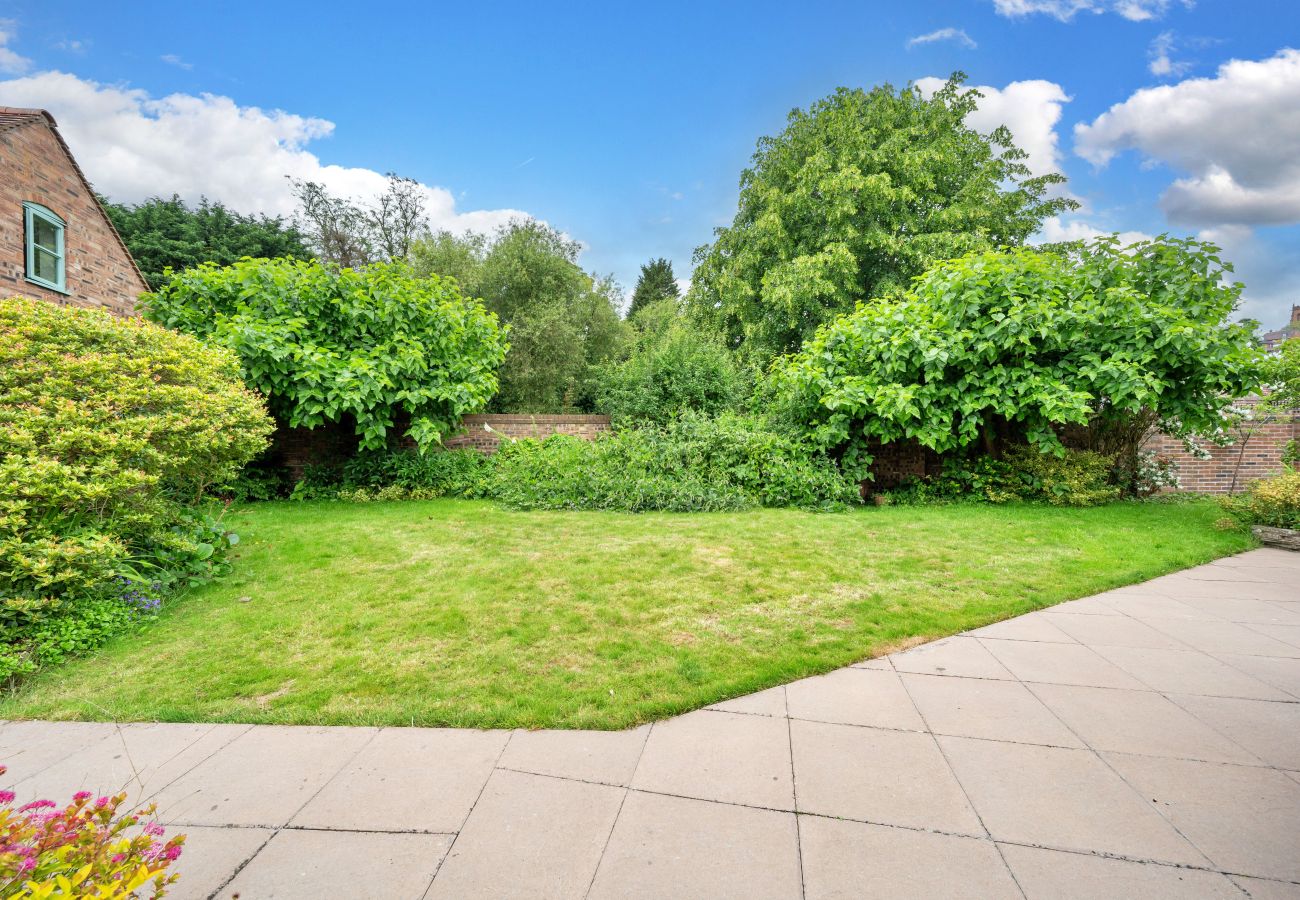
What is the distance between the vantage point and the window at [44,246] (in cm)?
887

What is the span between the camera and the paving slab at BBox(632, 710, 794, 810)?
185cm

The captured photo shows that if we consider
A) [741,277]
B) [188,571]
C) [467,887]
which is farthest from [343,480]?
[741,277]

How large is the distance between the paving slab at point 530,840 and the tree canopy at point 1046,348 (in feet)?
20.8

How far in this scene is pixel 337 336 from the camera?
7398mm

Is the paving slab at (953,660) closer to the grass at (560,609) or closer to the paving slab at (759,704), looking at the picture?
the grass at (560,609)

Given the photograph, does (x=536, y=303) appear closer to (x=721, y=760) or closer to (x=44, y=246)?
(x=44, y=246)

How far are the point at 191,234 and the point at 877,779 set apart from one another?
26995 mm

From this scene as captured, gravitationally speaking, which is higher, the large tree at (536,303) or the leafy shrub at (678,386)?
the large tree at (536,303)

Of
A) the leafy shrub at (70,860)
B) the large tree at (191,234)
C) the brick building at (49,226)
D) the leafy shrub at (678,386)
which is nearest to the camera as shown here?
the leafy shrub at (70,860)

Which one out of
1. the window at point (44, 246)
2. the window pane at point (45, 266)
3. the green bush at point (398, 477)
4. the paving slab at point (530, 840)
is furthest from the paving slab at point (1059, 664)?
the window pane at point (45, 266)

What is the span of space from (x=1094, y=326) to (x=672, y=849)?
26.6 ft

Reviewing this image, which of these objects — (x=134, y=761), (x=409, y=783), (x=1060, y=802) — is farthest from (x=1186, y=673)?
(x=134, y=761)

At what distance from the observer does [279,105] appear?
445 inches

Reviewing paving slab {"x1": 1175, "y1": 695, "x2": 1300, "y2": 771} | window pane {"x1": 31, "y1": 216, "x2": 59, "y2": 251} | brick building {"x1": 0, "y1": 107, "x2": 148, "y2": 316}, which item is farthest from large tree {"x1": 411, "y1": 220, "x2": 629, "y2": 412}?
paving slab {"x1": 1175, "y1": 695, "x2": 1300, "y2": 771}
